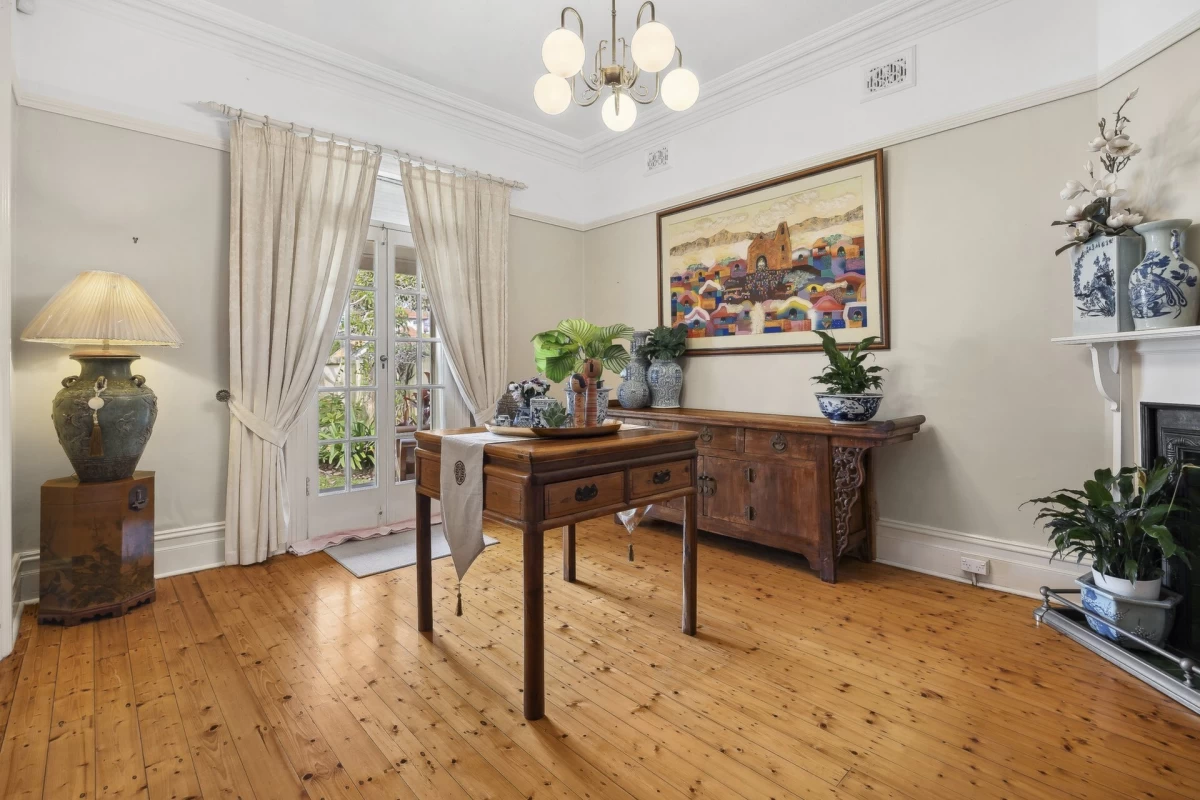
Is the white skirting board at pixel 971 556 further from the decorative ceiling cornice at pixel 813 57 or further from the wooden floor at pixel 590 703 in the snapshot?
the decorative ceiling cornice at pixel 813 57

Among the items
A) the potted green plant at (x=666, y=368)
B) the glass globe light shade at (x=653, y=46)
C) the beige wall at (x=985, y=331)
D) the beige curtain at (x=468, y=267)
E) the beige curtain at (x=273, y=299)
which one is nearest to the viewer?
the glass globe light shade at (x=653, y=46)

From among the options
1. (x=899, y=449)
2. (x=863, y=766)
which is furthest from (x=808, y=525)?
(x=863, y=766)

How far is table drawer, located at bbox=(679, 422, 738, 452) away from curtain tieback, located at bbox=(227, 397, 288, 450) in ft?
8.12

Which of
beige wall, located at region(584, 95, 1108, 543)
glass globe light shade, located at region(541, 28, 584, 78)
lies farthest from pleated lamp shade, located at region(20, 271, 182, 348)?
beige wall, located at region(584, 95, 1108, 543)

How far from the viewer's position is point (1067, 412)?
259 centimetres

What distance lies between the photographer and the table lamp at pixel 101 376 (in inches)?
96.4

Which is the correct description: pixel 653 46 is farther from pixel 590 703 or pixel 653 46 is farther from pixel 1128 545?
pixel 1128 545

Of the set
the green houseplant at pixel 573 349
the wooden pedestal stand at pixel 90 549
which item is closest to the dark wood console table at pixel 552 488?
the green houseplant at pixel 573 349

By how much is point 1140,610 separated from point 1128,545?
234 mm

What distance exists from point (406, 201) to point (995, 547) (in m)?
4.10

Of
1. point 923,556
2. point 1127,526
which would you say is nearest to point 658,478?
point 1127,526

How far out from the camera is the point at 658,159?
439 centimetres

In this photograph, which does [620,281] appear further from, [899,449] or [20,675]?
[20,675]

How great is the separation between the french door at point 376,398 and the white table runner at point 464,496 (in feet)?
6.29
